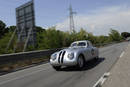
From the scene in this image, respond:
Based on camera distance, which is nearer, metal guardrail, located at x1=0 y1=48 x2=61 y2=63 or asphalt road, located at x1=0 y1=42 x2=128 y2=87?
asphalt road, located at x1=0 y1=42 x2=128 y2=87

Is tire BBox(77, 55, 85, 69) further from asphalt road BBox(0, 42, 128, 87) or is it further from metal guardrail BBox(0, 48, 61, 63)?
metal guardrail BBox(0, 48, 61, 63)

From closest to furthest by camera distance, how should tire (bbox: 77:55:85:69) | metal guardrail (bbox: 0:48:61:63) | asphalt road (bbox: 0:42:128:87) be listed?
asphalt road (bbox: 0:42:128:87) < tire (bbox: 77:55:85:69) < metal guardrail (bbox: 0:48:61:63)

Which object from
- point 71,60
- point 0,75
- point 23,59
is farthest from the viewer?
point 23,59

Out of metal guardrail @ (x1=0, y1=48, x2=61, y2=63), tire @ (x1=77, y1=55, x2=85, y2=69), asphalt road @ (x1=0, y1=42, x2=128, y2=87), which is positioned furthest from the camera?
metal guardrail @ (x1=0, y1=48, x2=61, y2=63)

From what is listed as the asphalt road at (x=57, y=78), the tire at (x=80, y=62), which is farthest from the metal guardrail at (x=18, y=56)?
the tire at (x=80, y=62)

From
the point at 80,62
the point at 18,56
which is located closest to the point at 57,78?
the point at 80,62

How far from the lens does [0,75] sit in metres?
8.73

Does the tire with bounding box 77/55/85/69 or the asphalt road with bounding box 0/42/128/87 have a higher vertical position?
the tire with bounding box 77/55/85/69

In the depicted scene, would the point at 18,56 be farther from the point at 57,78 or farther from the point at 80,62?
the point at 57,78

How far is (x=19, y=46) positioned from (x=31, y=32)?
290cm

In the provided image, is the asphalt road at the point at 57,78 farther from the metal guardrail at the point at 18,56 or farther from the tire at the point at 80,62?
the metal guardrail at the point at 18,56

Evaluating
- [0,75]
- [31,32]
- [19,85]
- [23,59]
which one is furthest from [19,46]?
[19,85]

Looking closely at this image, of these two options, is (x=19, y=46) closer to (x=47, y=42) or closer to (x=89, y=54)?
(x=47, y=42)

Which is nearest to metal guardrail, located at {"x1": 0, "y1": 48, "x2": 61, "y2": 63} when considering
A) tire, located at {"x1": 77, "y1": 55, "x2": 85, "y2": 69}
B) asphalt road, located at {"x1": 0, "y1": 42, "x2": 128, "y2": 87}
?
asphalt road, located at {"x1": 0, "y1": 42, "x2": 128, "y2": 87}
